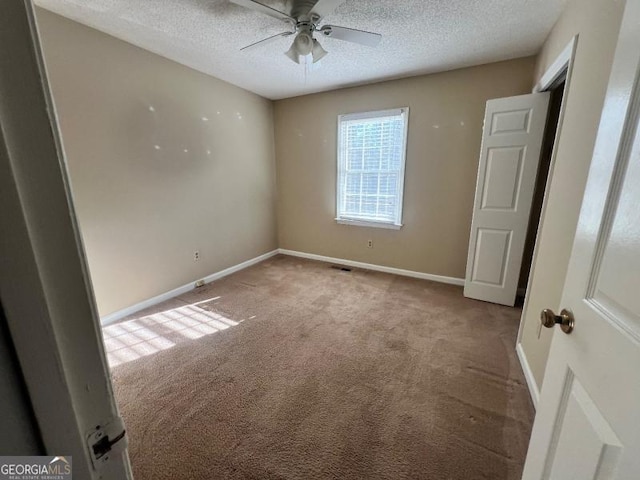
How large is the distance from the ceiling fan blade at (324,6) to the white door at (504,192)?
177cm

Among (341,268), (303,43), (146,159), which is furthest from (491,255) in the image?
(146,159)

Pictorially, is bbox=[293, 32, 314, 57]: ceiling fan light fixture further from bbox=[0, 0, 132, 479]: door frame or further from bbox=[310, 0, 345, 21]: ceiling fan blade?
bbox=[0, 0, 132, 479]: door frame

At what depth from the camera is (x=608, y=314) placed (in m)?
0.60

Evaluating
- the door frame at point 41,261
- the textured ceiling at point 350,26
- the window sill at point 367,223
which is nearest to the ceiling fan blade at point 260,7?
the textured ceiling at point 350,26

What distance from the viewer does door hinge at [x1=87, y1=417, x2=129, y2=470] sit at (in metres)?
0.41

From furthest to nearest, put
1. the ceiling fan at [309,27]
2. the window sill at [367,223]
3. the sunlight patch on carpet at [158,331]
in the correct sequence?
the window sill at [367,223] → the sunlight patch on carpet at [158,331] → the ceiling fan at [309,27]

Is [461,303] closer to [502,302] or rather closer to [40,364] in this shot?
[502,302]

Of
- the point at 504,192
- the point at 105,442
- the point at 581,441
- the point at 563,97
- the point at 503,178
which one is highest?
the point at 563,97

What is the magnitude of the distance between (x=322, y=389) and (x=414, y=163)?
2.71 metres

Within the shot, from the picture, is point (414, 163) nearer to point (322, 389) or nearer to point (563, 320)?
point (322, 389)

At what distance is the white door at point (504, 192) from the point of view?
7.89ft

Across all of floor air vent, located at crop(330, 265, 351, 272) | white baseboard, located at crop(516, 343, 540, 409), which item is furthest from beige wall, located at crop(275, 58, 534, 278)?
white baseboard, located at crop(516, 343, 540, 409)

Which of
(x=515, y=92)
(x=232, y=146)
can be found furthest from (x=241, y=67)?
(x=515, y=92)

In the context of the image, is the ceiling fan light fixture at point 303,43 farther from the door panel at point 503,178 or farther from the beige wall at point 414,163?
the door panel at point 503,178
